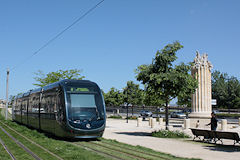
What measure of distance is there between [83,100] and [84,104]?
8.4 inches

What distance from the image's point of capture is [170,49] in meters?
20.1

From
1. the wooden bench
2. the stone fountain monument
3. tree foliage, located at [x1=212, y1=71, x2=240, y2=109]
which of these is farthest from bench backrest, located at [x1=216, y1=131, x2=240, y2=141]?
tree foliage, located at [x1=212, y1=71, x2=240, y2=109]

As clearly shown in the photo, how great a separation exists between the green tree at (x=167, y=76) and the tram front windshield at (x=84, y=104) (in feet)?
16.9

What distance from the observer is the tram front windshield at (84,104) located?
48.2ft

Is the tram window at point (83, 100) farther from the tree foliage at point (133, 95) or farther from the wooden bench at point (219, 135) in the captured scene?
the tree foliage at point (133, 95)

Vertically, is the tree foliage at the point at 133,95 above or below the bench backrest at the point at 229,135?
above

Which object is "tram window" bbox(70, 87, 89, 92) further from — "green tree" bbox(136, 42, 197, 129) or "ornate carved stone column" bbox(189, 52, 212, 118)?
"ornate carved stone column" bbox(189, 52, 212, 118)

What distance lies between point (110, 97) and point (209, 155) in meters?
71.9

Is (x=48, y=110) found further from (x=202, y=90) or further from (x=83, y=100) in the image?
(x=202, y=90)

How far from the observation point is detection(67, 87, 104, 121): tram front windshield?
1469 centimetres

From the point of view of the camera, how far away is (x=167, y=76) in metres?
19.3

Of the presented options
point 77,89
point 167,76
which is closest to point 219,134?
point 167,76

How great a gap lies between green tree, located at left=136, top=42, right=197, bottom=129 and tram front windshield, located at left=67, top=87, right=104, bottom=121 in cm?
514

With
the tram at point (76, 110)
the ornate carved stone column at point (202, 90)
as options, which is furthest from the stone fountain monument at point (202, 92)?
the tram at point (76, 110)
